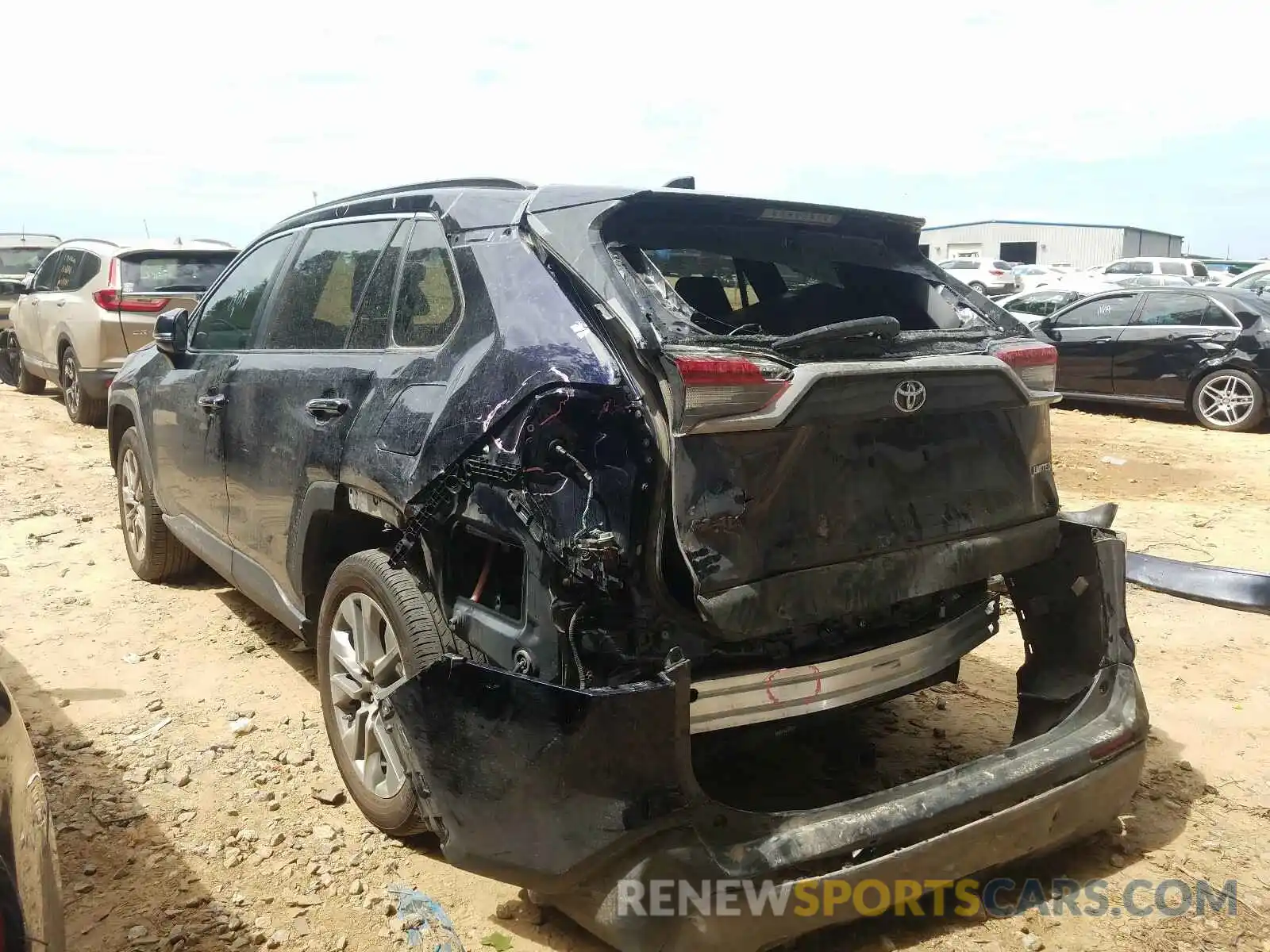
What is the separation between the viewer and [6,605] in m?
4.91

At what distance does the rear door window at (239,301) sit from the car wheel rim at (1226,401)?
971 centimetres

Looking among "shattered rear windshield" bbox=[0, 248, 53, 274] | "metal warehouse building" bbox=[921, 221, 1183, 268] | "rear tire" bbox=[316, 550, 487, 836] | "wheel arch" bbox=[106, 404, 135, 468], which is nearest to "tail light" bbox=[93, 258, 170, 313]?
"wheel arch" bbox=[106, 404, 135, 468]

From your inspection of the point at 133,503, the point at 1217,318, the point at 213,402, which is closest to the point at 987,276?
the point at 1217,318

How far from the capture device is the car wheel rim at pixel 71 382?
9.80 meters

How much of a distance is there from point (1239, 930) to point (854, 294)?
2.11m

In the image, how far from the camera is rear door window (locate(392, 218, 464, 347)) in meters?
2.79

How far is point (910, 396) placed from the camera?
8.05 feet

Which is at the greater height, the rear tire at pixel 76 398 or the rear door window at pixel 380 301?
the rear door window at pixel 380 301

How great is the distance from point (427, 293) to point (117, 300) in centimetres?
764

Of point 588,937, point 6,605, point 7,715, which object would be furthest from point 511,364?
point 6,605

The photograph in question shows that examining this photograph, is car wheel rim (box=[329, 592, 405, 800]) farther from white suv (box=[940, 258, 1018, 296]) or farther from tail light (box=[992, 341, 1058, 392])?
white suv (box=[940, 258, 1018, 296])

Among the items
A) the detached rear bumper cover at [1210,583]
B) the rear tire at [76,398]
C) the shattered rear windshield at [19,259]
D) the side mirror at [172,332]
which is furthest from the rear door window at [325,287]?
the shattered rear windshield at [19,259]

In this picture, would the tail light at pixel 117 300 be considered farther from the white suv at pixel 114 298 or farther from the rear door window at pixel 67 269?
the rear door window at pixel 67 269

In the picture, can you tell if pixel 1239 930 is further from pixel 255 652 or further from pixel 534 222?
pixel 255 652
